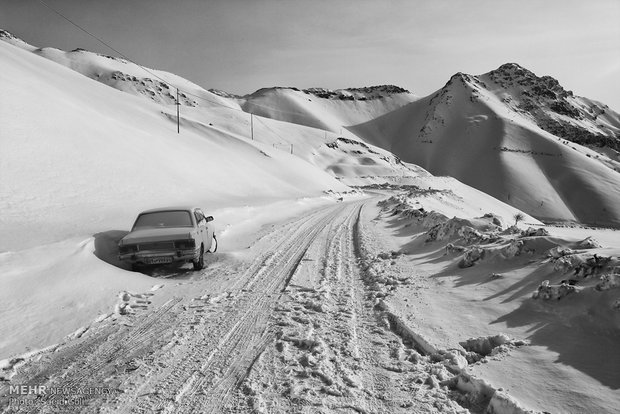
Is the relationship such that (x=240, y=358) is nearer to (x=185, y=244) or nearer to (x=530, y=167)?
(x=185, y=244)

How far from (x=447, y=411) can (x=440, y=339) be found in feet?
4.99

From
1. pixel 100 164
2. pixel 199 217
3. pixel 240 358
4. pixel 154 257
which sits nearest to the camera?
pixel 240 358

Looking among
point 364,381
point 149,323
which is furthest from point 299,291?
point 364,381

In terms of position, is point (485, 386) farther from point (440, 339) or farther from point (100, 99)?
point (100, 99)

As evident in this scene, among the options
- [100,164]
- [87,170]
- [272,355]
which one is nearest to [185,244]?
[272,355]

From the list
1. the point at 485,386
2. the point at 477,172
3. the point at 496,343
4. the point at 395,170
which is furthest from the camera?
the point at 477,172

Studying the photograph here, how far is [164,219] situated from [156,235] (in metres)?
1.23

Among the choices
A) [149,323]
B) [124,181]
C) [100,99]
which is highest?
[100,99]

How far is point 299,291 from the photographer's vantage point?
6859 millimetres

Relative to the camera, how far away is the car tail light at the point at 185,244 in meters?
8.09

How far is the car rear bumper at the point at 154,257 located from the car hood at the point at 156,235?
291 millimetres

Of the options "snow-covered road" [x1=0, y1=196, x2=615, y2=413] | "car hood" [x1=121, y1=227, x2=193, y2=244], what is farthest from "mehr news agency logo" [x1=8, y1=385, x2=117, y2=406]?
"car hood" [x1=121, y1=227, x2=193, y2=244]

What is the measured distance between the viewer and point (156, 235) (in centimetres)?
808

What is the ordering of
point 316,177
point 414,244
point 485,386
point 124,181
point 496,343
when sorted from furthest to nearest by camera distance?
1. point 316,177
2. point 124,181
3. point 414,244
4. point 496,343
5. point 485,386
